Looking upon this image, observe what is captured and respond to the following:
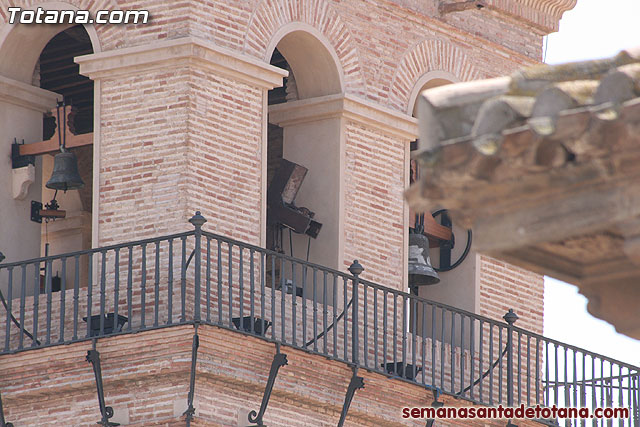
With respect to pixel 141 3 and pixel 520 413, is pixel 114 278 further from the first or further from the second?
pixel 520 413

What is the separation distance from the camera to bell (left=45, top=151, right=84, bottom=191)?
17.6m

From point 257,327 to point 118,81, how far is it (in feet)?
8.45

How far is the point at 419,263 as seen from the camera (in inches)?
754

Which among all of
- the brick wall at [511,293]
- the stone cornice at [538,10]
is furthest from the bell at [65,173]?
the stone cornice at [538,10]

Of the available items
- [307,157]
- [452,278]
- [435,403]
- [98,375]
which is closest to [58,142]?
[307,157]

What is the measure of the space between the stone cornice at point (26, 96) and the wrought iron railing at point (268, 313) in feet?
5.00

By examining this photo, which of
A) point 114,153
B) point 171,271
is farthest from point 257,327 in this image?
point 114,153

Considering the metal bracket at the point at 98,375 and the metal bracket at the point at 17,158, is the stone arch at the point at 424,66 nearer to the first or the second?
the metal bracket at the point at 17,158

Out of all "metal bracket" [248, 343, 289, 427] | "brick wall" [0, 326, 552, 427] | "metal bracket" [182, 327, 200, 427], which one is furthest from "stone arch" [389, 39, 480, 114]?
"metal bracket" [182, 327, 200, 427]

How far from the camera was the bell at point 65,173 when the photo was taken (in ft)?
57.7

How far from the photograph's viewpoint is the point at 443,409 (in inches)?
713

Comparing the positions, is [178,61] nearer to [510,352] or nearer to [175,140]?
[175,140]

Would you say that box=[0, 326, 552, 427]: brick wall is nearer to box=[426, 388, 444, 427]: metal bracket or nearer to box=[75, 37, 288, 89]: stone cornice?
box=[426, 388, 444, 427]: metal bracket

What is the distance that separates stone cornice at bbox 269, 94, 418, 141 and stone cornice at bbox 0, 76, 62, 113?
6.80 ft
